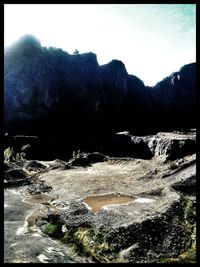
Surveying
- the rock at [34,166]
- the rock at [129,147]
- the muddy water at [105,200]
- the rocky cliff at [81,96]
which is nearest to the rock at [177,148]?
the rock at [129,147]

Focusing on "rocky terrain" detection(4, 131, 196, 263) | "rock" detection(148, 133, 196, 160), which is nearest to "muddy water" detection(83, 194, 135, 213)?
"rocky terrain" detection(4, 131, 196, 263)

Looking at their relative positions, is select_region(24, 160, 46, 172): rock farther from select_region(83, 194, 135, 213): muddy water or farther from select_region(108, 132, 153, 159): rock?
select_region(108, 132, 153, 159): rock

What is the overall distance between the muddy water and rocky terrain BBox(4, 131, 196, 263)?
0.13 metres

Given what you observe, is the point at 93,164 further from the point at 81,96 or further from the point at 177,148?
the point at 81,96

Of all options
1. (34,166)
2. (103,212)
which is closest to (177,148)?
(34,166)

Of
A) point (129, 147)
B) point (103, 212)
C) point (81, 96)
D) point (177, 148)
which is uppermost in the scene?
point (81, 96)

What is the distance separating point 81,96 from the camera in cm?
13838

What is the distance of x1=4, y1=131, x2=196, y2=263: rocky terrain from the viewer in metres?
26.2

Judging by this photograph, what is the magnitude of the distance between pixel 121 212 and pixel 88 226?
5.60 m

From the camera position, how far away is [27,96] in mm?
120062

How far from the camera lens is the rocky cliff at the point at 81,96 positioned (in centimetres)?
11962

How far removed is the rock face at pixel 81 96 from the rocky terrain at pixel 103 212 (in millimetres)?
55510

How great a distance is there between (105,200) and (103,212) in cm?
782

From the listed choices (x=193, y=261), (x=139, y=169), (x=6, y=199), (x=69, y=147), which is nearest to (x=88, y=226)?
(x=193, y=261)
